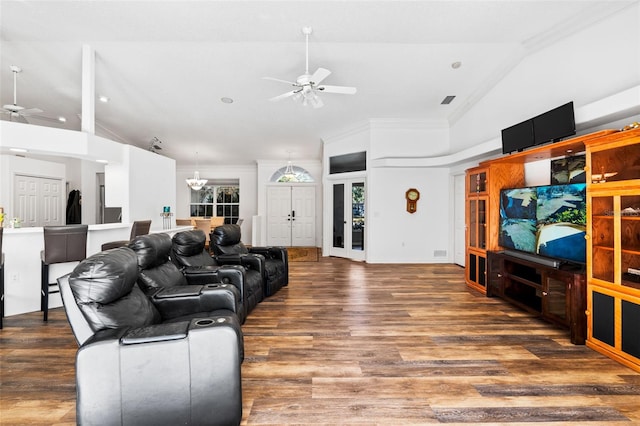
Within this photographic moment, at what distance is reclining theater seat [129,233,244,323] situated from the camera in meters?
2.64

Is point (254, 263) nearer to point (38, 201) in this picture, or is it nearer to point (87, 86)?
point (87, 86)

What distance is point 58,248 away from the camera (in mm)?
3596

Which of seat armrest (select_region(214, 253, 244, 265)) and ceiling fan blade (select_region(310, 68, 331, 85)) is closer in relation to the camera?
ceiling fan blade (select_region(310, 68, 331, 85))

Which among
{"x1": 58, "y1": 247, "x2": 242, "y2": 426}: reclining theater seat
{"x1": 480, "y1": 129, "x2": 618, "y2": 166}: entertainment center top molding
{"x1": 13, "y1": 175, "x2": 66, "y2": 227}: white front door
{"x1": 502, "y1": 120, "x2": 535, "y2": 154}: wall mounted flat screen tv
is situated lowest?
{"x1": 58, "y1": 247, "x2": 242, "y2": 426}: reclining theater seat

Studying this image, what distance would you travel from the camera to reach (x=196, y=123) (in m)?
7.60

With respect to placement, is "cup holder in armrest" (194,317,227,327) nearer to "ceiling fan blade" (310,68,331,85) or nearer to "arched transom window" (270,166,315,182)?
"ceiling fan blade" (310,68,331,85)

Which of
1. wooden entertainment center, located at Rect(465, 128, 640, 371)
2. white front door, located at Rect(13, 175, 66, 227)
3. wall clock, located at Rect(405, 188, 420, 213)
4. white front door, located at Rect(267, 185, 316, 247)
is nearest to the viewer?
wooden entertainment center, located at Rect(465, 128, 640, 371)

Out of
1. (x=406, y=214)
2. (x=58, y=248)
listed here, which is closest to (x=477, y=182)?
(x=406, y=214)

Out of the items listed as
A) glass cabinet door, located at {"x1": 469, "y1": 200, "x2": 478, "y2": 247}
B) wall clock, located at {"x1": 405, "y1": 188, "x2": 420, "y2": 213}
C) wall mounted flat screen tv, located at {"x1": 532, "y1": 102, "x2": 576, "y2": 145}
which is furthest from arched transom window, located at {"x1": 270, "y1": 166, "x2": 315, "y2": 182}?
wall mounted flat screen tv, located at {"x1": 532, "y1": 102, "x2": 576, "y2": 145}

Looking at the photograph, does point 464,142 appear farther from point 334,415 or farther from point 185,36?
point 334,415

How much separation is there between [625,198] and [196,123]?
793 cm

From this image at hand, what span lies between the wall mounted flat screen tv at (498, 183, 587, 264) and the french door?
12.0 feet

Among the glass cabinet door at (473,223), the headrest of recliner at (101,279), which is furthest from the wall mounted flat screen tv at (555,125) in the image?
the headrest of recliner at (101,279)

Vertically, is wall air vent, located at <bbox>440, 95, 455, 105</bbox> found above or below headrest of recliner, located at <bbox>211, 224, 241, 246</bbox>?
above
